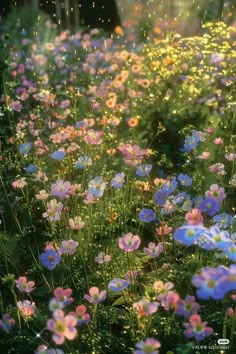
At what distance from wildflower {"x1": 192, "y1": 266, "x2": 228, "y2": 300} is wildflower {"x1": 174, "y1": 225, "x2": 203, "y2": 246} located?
0.30 ft

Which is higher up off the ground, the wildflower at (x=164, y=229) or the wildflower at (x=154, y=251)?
the wildflower at (x=164, y=229)

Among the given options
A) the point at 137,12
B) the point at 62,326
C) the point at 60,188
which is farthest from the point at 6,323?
the point at 137,12

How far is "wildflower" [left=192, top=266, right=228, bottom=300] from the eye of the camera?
44.7 inches

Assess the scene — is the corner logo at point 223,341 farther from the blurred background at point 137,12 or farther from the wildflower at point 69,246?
the blurred background at point 137,12

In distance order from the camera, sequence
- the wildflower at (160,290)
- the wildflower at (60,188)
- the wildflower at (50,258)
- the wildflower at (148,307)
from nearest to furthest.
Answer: the wildflower at (148,307)
the wildflower at (160,290)
the wildflower at (50,258)
the wildflower at (60,188)

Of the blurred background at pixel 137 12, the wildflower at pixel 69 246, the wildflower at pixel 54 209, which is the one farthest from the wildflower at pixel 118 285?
the blurred background at pixel 137 12

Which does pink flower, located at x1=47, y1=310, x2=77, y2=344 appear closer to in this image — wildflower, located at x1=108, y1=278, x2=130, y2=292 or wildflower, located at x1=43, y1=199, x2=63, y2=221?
wildflower, located at x1=108, y1=278, x2=130, y2=292

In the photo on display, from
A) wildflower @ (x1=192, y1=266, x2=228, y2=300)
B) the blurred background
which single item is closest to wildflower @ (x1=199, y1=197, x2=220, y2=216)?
wildflower @ (x1=192, y1=266, x2=228, y2=300)

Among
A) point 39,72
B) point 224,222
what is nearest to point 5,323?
point 224,222

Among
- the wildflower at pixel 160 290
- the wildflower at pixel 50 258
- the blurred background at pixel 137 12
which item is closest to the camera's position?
the wildflower at pixel 160 290

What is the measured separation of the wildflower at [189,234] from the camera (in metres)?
1.21

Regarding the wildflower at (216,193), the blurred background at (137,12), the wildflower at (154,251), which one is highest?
the blurred background at (137,12)

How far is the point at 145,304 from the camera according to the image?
1.30 m

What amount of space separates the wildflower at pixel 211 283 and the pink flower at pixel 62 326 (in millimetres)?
285
